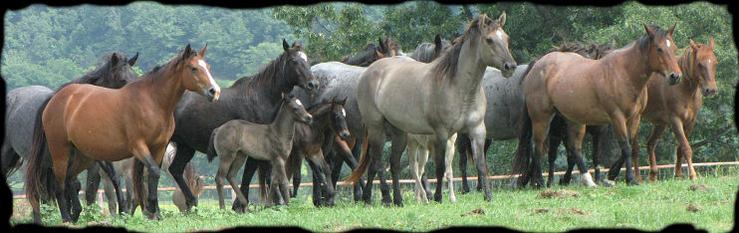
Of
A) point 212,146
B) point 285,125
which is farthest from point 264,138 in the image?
point 212,146

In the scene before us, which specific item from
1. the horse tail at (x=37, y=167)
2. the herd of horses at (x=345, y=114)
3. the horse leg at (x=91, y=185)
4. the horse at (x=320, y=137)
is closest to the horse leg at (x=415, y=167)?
the herd of horses at (x=345, y=114)

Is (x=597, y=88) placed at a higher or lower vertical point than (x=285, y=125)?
higher

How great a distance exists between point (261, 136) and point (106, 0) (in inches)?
422

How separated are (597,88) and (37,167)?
6529 millimetres

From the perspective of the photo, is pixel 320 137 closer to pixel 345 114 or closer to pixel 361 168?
pixel 345 114

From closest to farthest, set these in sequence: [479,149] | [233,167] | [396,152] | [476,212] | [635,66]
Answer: [476,212], [479,149], [396,152], [635,66], [233,167]

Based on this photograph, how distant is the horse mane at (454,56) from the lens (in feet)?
40.1

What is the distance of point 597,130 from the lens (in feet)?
56.4

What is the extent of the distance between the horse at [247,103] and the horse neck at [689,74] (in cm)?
467

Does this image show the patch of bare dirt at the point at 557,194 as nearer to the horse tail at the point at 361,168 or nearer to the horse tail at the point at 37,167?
the horse tail at the point at 361,168

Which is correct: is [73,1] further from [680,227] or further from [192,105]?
[192,105]

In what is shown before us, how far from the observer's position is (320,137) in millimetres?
14602

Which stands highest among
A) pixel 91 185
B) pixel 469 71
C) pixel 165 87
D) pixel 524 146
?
pixel 469 71

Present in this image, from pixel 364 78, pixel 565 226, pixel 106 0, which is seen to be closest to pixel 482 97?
pixel 364 78
